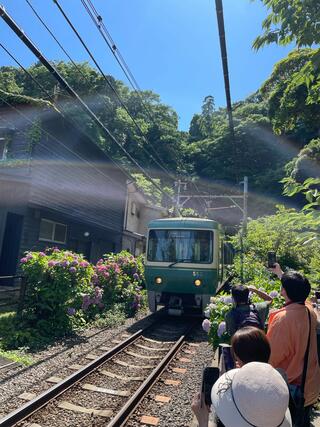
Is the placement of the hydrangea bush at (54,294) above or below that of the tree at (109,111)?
below

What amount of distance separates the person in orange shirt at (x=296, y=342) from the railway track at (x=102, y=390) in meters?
2.31

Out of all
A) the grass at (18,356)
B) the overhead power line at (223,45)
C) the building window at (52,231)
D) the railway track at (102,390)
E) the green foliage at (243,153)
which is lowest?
the railway track at (102,390)

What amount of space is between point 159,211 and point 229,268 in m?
14.1

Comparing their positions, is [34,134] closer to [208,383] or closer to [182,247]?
[182,247]

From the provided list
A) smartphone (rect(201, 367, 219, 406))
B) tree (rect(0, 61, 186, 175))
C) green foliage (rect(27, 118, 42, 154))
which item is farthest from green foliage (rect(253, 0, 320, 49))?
tree (rect(0, 61, 186, 175))

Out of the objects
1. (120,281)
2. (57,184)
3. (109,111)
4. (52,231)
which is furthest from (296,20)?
(109,111)

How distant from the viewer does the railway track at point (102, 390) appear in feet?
13.2

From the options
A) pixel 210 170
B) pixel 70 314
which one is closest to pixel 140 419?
pixel 70 314

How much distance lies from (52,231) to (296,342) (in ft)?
43.4

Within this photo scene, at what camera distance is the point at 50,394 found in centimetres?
453

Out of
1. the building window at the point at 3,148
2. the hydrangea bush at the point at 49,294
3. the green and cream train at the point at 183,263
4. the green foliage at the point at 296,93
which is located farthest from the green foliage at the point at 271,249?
the building window at the point at 3,148

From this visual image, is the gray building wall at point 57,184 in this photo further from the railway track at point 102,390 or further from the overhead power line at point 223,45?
the overhead power line at point 223,45

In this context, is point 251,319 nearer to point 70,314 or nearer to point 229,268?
point 70,314

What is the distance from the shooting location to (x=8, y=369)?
5.54 meters
